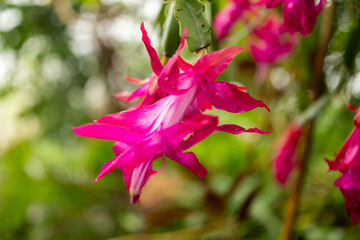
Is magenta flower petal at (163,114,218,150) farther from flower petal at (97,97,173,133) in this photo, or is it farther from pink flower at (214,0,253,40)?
pink flower at (214,0,253,40)

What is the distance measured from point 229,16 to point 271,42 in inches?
8.1

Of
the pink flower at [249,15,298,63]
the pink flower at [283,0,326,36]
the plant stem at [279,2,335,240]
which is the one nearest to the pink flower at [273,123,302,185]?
the plant stem at [279,2,335,240]

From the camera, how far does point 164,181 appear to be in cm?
143

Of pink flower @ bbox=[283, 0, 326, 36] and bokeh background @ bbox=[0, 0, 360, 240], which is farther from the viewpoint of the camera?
bokeh background @ bbox=[0, 0, 360, 240]

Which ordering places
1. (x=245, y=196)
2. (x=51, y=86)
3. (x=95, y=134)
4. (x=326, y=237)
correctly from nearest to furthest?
(x=95, y=134), (x=326, y=237), (x=245, y=196), (x=51, y=86)

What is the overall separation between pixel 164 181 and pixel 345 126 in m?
0.87

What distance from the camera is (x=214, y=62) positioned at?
27 cm

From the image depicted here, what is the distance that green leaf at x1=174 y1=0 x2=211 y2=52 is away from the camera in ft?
1.00

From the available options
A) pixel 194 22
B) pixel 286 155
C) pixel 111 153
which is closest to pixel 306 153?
pixel 286 155

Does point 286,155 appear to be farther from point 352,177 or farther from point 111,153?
point 111,153

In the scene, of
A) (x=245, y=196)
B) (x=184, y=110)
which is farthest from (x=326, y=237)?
(x=184, y=110)

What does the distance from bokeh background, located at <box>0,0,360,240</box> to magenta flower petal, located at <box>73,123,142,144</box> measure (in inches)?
8.0

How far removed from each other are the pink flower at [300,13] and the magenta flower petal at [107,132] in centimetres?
18

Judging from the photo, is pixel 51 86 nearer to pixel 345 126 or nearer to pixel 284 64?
pixel 284 64
